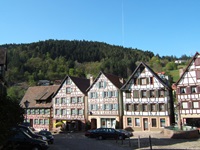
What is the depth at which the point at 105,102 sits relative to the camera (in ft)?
167

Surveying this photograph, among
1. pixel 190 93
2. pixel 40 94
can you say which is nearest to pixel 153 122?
pixel 190 93

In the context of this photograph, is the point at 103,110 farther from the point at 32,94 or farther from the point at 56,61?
the point at 56,61

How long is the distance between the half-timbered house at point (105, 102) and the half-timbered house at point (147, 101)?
1.58 meters

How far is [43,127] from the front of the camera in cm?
5784

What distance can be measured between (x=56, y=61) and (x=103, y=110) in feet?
374

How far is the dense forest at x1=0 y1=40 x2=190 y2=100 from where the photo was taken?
455ft

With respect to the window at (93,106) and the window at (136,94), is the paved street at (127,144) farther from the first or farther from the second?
the window at (93,106)

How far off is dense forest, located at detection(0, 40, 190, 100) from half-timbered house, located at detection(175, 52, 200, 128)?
76.3 meters

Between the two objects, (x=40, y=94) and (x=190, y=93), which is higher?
(x=40, y=94)

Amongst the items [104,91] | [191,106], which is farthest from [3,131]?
[104,91]

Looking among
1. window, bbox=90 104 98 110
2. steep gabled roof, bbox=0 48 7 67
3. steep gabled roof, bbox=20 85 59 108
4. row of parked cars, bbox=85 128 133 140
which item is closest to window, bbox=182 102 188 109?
row of parked cars, bbox=85 128 133 140

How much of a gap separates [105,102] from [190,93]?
1634 centimetres

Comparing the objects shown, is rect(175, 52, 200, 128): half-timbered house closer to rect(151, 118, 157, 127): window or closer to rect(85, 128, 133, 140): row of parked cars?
rect(151, 118, 157, 127): window

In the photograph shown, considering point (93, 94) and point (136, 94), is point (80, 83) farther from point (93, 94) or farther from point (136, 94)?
point (136, 94)
